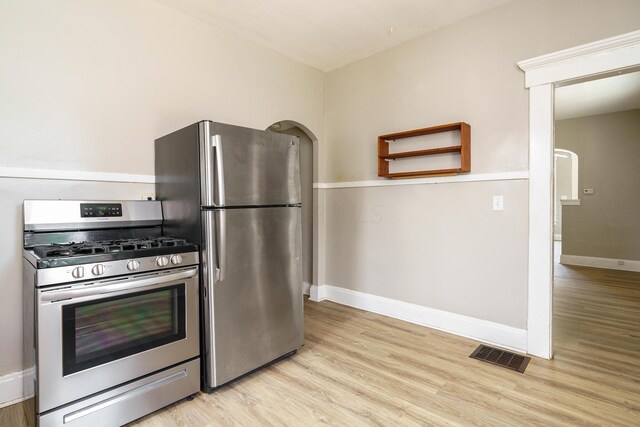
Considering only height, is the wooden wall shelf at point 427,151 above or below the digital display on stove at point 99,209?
above

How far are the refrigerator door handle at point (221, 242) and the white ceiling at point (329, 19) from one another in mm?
1762

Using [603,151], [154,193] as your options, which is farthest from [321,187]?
[603,151]

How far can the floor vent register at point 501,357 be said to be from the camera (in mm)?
2350

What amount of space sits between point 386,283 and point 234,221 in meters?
1.96

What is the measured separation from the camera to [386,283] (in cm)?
345

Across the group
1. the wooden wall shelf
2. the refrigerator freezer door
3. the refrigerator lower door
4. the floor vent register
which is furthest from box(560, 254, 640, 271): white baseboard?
the refrigerator freezer door

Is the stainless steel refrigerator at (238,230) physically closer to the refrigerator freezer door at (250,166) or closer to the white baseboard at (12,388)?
the refrigerator freezer door at (250,166)

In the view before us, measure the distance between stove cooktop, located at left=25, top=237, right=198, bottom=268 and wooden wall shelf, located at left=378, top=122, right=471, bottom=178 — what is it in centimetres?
205

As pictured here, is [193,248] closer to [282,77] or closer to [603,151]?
[282,77]

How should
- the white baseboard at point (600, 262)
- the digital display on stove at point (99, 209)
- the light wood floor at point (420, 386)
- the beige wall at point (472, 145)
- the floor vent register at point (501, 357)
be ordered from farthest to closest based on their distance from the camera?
the white baseboard at point (600, 262), the beige wall at point (472, 145), the floor vent register at point (501, 357), the digital display on stove at point (99, 209), the light wood floor at point (420, 386)

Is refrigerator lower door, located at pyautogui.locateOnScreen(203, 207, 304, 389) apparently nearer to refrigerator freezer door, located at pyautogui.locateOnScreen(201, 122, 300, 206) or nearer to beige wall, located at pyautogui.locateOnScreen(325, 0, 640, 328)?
refrigerator freezer door, located at pyautogui.locateOnScreen(201, 122, 300, 206)

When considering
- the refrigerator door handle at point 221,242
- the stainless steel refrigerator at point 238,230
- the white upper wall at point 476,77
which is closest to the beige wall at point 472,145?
the white upper wall at point 476,77

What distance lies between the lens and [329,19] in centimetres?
284

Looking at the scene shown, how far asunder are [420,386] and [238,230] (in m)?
1.55
